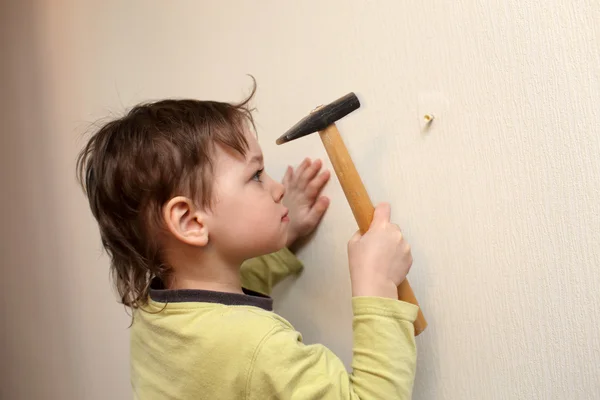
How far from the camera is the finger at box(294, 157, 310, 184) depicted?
688 mm

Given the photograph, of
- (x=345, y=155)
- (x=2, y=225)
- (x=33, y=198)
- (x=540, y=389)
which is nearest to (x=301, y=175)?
(x=345, y=155)

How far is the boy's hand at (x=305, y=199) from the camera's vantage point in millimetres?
675

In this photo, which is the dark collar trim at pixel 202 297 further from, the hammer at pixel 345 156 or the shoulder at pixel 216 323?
the hammer at pixel 345 156

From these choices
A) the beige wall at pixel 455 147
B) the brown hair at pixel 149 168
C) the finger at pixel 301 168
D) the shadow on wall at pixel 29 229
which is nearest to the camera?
the beige wall at pixel 455 147

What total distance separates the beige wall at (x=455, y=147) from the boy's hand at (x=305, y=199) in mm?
18

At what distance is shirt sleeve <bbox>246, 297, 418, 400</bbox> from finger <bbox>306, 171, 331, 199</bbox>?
0.19m

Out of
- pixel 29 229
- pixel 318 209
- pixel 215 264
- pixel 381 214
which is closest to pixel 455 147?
pixel 381 214

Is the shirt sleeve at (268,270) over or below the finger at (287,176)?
below

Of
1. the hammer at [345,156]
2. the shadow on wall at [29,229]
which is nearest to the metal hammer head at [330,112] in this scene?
the hammer at [345,156]

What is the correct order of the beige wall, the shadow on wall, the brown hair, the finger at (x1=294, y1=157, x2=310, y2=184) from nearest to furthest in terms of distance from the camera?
the beige wall → the brown hair → the finger at (x1=294, y1=157, x2=310, y2=184) → the shadow on wall

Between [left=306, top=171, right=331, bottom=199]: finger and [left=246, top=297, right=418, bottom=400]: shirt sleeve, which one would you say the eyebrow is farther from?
[left=246, top=297, right=418, bottom=400]: shirt sleeve

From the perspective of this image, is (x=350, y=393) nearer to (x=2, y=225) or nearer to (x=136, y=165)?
(x=136, y=165)

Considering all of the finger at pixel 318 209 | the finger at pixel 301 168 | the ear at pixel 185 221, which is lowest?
the finger at pixel 318 209

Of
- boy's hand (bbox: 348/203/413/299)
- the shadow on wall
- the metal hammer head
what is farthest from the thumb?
the shadow on wall
